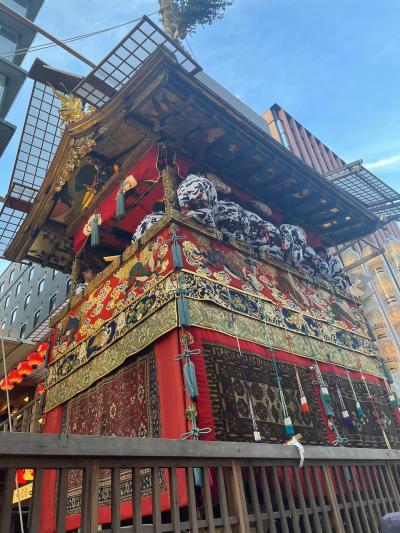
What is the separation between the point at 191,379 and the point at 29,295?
2466cm

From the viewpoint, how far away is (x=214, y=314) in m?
5.34

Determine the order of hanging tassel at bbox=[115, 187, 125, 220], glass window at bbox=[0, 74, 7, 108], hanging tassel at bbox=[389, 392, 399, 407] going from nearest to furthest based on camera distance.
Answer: hanging tassel at bbox=[115, 187, 125, 220]
hanging tassel at bbox=[389, 392, 399, 407]
glass window at bbox=[0, 74, 7, 108]

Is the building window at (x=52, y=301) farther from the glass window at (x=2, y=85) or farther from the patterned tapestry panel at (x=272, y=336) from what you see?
the patterned tapestry panel at (x=272, y=336)

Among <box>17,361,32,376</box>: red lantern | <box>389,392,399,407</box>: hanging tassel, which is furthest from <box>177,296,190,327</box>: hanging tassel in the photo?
<box>17,361,32,376</box>: red lantern

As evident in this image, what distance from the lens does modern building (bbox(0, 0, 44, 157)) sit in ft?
27.0

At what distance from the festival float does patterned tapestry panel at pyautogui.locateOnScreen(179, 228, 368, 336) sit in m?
0.03

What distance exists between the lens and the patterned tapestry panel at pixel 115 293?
19.3 feet

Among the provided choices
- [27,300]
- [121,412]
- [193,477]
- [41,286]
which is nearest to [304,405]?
[121,412]

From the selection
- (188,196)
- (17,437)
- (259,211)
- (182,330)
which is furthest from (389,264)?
(17,437)

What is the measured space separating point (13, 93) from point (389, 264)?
62.0ft

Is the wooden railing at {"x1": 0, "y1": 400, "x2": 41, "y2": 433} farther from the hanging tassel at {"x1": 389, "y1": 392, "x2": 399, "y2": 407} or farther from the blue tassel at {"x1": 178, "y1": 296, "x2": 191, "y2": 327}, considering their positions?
the hanging tassel at {"x1": 389, "y1": 392, "x2": 399, "y2": 407}

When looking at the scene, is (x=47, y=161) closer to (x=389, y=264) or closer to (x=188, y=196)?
(x=188, y=196)

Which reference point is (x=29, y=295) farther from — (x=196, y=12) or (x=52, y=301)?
(x=196, y=12)

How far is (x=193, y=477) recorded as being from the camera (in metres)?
2.43
